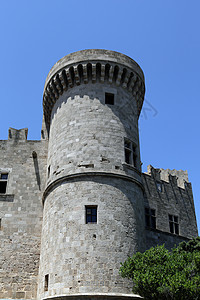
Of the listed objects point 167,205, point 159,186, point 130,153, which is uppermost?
point 130,153

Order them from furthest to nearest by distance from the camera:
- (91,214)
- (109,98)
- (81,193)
Answer: (109,98) → (81,193) → (91,214)

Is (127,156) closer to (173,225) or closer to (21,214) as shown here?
(21,214)

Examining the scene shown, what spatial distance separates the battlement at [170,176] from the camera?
23094mm

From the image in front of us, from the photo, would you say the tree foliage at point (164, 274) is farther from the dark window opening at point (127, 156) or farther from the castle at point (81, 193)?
the dark window opening at point (127, 156)

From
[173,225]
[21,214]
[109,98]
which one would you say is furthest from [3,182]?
[173,225]

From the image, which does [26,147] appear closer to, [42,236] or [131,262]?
[42,236]

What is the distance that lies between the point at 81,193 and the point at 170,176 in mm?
10935

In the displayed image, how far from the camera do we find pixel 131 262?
12641mm

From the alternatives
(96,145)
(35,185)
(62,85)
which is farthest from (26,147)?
(96,145)

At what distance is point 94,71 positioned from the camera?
18578 millimetres

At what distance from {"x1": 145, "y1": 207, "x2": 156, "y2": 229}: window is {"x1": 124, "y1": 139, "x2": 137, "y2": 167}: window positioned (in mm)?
4643

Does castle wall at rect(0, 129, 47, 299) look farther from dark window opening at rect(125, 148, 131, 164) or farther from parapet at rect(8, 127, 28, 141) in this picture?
dark window opening at rect(125, 148, 131, 164)

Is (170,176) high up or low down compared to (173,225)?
up

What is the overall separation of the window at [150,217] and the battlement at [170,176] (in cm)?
271
